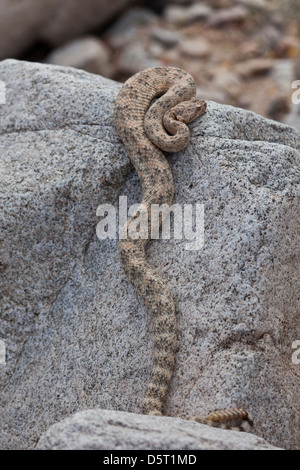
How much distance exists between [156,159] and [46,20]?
20.3 feet

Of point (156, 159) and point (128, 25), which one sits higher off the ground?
point (128, 25)

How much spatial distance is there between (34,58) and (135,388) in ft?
23.9

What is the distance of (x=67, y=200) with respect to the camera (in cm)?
419

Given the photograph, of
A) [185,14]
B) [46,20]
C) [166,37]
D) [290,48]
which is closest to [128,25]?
[166,37]

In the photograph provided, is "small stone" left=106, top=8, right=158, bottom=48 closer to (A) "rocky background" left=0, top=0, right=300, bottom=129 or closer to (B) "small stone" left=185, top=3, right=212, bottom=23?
(A) "rocky background" left=0, top=0, right=300, bottom=129

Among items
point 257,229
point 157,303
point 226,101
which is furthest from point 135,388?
point 226,101

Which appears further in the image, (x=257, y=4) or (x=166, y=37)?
(x=257, y=4)

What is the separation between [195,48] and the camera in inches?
395

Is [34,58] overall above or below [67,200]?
above

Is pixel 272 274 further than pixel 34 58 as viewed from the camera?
No
